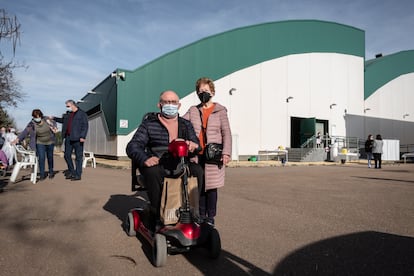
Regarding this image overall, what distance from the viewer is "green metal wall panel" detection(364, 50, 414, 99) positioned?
2731 centimetres

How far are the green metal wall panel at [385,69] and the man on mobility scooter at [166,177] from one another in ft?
92.5

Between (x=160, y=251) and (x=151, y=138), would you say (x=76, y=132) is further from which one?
(x=160, y=251)

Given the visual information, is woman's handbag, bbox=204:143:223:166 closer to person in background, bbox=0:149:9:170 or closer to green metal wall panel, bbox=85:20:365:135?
person in background, bbox=0:149:9:170

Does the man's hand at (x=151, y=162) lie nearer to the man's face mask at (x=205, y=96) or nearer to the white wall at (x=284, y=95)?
the man's face mask at (x=205, y=96)

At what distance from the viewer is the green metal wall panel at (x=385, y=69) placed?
27.3m

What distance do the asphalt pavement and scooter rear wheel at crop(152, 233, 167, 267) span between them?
2.3 inches

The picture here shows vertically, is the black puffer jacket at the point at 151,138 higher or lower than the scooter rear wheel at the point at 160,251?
higher

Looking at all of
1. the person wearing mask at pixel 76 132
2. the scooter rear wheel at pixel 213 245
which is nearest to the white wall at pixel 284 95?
the person wearing mask at pixel 76 132

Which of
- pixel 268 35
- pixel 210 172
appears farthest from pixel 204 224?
pixel 268 35

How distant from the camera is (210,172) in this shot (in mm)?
3496

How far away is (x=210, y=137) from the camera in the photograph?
140 inches

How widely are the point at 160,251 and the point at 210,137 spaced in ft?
4.87

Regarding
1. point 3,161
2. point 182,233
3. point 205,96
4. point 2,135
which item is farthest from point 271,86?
point 182,233

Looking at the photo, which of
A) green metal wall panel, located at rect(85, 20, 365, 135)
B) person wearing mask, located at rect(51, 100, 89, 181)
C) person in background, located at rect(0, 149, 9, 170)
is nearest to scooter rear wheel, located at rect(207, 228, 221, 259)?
person wearing mask, located at rect(51, 100, 89, 181)
